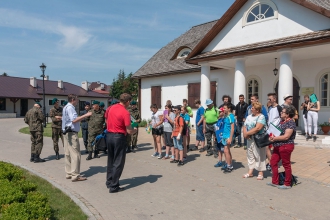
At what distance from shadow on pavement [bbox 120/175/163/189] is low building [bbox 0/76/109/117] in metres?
32.7

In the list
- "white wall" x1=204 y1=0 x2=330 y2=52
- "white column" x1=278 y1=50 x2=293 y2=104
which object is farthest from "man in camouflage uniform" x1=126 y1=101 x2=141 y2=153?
"white wall" x1=204 y1=0 x2=330 y2=52

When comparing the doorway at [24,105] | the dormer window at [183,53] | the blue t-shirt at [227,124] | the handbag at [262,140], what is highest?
the dormer window at [183,53]

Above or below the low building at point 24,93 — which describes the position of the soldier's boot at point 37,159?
below

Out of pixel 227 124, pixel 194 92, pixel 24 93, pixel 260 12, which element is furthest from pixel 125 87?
pixel 227 124

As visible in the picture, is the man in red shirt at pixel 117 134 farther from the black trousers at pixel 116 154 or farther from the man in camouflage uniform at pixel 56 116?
the man in camouflage uniform at pixel 56 116

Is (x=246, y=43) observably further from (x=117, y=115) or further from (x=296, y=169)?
(x=117, y=115)

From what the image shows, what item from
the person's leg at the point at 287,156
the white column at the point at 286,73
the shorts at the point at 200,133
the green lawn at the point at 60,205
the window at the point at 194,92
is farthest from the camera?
the window at the point at 194,92

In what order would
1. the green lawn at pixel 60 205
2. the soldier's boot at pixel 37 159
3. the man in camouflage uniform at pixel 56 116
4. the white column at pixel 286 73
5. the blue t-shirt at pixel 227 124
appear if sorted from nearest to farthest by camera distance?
the green lawn at pixel 60 205, the blue t-shirt at pixel 227 124, the man in camouflage uniform at pixel 56 116, the soldier's boot at pixel 37 159, the white column at pixel 286 73

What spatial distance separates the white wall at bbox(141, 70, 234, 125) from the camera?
51.5 feet

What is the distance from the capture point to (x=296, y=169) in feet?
22.1

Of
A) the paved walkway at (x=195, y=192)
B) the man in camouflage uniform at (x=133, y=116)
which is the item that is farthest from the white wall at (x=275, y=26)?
the man in camouflage uniform at (x=133, y=116)

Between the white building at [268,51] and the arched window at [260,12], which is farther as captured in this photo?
the arched window at [260,12]

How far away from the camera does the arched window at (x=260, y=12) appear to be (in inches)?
445

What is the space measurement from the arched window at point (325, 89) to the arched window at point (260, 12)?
145 inches
